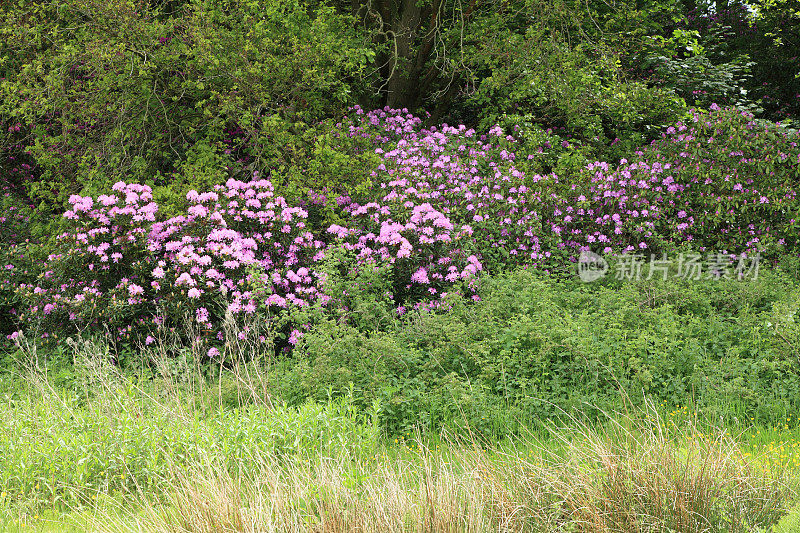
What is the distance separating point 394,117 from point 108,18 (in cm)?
349

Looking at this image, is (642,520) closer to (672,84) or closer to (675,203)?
(675,203)

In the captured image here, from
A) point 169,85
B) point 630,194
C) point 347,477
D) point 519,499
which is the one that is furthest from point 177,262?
point 630,194

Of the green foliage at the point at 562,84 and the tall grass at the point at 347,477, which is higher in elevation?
the green foliage at the point at 562,84

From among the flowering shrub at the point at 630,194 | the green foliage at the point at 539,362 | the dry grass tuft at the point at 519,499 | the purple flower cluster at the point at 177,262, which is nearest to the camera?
the dry grass tuft at the point at 519,499

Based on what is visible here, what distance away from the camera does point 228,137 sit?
850 cm

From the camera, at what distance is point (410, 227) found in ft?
21.1

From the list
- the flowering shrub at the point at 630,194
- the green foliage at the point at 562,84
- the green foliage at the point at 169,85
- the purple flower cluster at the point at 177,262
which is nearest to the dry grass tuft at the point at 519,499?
the purple flower cluster at the point at 177,262

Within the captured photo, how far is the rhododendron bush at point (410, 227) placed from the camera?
A: 6.31 m

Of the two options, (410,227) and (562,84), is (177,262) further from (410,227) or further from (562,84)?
(562,84)

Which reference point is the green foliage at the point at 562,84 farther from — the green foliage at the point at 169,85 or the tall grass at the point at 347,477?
the tall grass at the point at 347,477

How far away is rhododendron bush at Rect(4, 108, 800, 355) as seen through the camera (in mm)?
6312

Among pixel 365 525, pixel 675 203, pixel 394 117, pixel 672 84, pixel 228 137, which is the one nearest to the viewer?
pixel 365 525

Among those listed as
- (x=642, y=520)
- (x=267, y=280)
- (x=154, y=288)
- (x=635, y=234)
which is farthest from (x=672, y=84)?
(x=642, y=520)

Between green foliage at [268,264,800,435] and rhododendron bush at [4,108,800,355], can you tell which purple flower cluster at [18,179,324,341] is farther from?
green foliage at [268,264,800,435]
